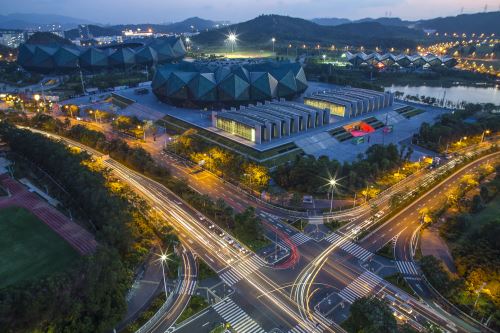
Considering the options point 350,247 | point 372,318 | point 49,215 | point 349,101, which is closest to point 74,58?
point 49,215

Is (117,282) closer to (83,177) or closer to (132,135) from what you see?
(83,177)

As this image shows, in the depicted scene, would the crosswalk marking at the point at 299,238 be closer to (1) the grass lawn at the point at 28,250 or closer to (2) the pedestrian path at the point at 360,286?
(2) the pedestrian path at the point at 360,286

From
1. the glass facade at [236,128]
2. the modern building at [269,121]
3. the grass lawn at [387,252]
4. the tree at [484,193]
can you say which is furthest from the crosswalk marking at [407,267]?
the glass facade at [236,128]

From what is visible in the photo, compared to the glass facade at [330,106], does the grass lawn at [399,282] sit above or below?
below

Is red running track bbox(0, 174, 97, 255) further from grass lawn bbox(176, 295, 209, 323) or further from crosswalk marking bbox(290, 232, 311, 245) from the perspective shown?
crosswalk marking bbox(290, 232, 311, 245)

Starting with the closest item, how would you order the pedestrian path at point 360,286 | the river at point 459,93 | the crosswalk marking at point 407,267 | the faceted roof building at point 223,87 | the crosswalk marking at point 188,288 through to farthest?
the pedestrian path at point 360,286
the crosswalk marking at point 188,288
the crosswalk marking at point 407,267
the faceted roof building at point 223,87
the river at point 459,93

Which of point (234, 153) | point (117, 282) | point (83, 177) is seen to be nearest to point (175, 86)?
point (234, 153)

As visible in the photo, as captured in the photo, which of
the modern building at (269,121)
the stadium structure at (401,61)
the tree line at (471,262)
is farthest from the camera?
the stadium structure at (401,61)

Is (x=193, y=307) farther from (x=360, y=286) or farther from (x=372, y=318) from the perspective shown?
(x=360, y=286)
